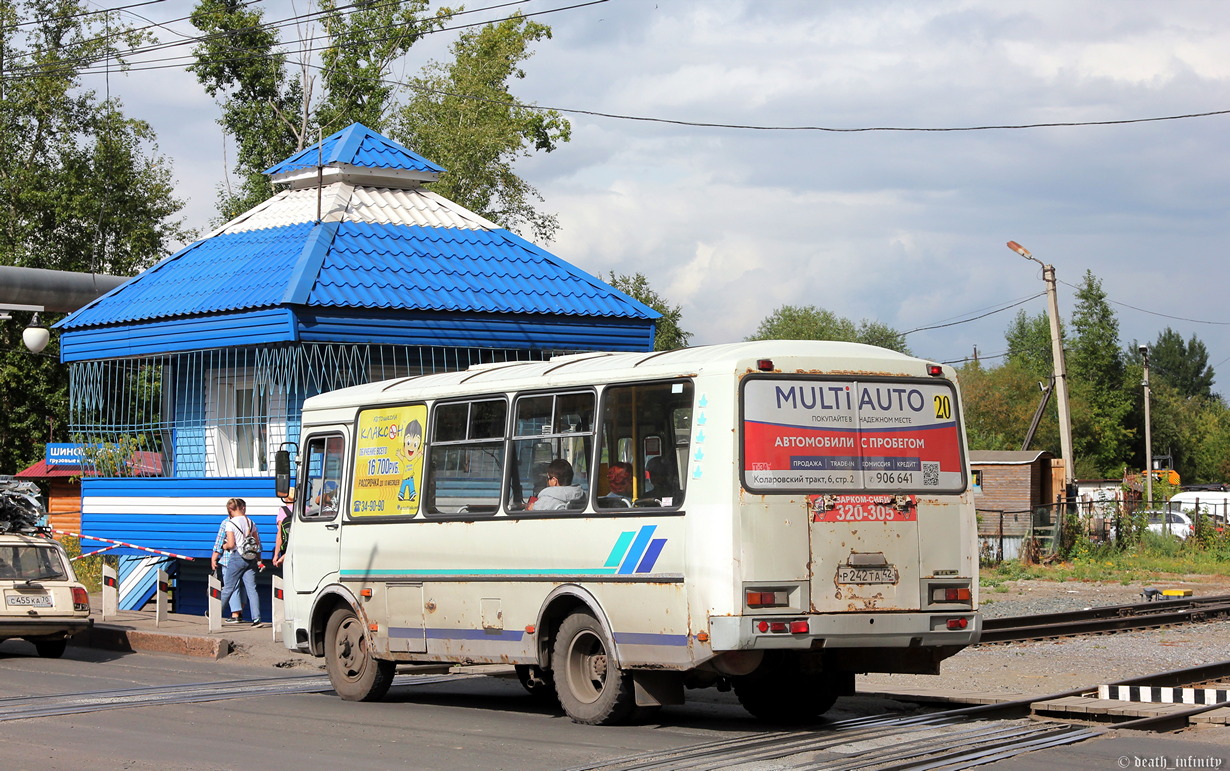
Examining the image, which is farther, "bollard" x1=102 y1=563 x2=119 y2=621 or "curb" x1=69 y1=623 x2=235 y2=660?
"bollard" x1=102 y1=563 x2=119 y2=621

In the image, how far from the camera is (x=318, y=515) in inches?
546

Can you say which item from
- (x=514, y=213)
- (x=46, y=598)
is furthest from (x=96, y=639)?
(x=514, y=213)

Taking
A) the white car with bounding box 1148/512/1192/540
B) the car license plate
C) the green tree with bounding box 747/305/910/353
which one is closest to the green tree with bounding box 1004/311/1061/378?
the green tree with bounding box 747/305/910/353

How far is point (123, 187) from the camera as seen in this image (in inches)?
1884

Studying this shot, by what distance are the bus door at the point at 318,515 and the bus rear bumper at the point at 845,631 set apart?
5.01m

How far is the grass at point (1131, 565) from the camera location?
3130 cm

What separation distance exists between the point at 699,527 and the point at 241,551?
406 inches

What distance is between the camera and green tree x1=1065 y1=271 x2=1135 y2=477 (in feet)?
317

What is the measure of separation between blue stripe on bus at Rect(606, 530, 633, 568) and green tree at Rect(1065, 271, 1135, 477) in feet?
295

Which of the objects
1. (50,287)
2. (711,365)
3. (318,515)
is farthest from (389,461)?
(50,287)

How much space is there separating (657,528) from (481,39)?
42.6 metres

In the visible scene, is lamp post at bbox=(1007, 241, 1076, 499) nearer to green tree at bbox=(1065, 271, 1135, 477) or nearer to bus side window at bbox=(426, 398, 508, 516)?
bus side window at bbox=(426, 398, 508, 516)

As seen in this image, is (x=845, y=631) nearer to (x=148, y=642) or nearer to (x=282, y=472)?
(x=282, y=472)

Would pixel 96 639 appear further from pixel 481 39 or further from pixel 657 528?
pixel 481 39
